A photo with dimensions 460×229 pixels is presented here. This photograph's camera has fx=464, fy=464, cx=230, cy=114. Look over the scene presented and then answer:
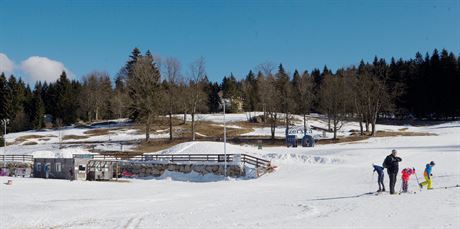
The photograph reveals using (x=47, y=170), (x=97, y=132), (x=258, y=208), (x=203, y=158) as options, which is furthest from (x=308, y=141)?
(x=97, y=132)

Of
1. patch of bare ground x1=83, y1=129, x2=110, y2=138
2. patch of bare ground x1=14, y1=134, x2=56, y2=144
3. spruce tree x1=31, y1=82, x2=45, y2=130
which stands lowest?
patch of bare ground x1=14, y1=134, x2=56, y2=144

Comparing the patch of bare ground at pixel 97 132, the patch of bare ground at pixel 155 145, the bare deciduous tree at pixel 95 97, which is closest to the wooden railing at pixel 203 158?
the patch of bare ground at pixel 155 145

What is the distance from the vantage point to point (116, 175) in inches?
1665

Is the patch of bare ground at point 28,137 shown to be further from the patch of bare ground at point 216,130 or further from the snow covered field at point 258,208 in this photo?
the snow covered field at point 258,208

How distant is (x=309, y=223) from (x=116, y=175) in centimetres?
3109

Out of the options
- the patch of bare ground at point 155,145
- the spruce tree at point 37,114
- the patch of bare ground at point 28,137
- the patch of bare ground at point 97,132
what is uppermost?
the spruce tree at point 37,114

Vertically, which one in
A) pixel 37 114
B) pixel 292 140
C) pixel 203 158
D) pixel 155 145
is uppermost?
pixel 37 114

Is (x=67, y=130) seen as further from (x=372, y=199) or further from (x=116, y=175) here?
(x=372, y=199)

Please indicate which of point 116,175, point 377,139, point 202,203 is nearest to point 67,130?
point 116,175

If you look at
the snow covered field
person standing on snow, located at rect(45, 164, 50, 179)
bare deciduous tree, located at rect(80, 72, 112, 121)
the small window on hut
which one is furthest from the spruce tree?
the snow covered field

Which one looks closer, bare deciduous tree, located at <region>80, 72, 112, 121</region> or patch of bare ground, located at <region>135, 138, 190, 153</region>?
patch of bare ground, located at <region>135, 138, 190, 153</region>

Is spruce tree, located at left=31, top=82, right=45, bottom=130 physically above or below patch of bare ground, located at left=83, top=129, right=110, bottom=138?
above

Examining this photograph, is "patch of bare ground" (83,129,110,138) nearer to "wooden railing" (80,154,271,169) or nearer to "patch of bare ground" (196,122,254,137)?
"patch of bare ground" (196,122,254,137)

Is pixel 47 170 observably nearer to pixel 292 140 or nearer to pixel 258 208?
pixel 292 140
